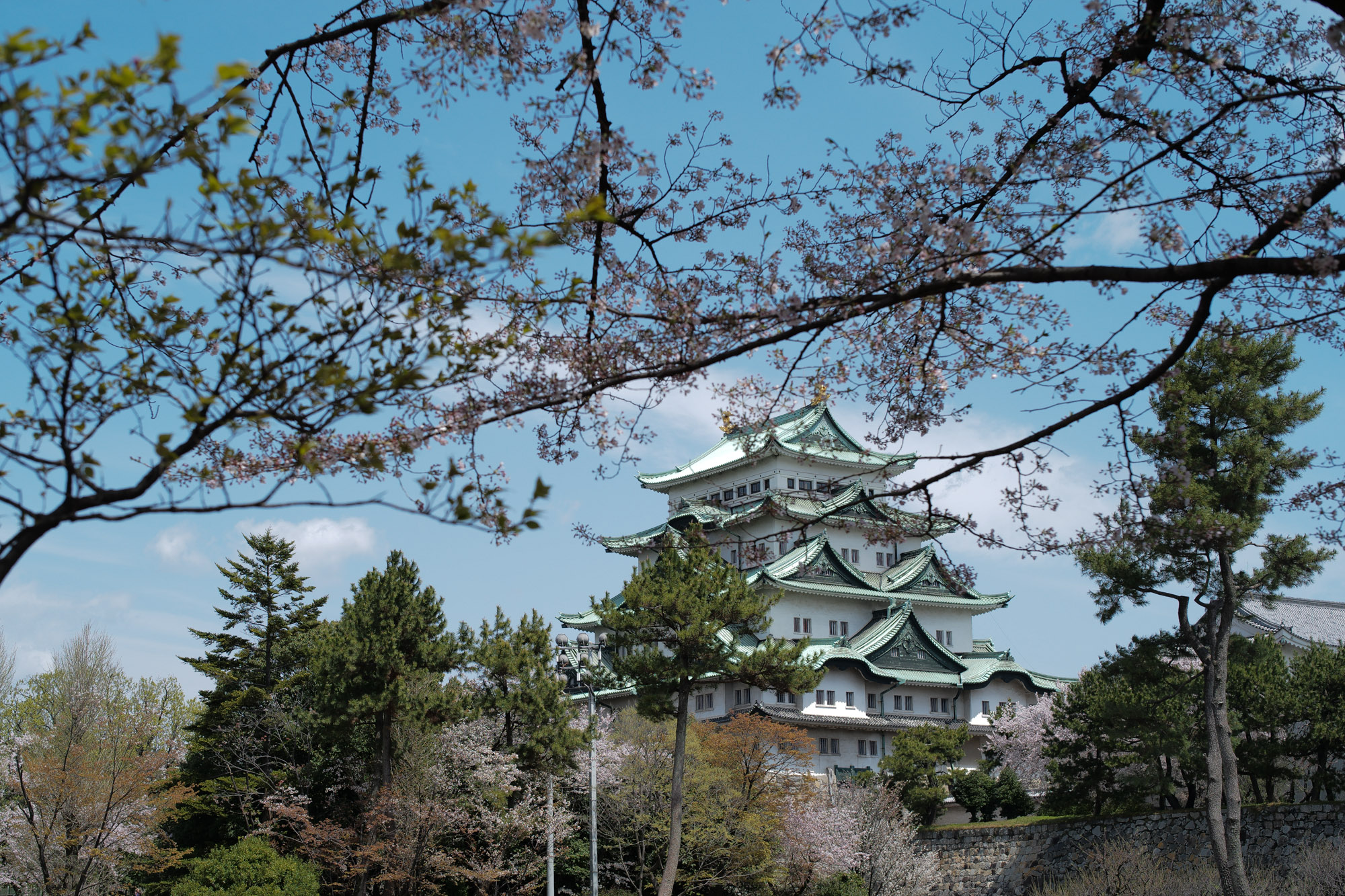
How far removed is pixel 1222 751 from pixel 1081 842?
321 inches

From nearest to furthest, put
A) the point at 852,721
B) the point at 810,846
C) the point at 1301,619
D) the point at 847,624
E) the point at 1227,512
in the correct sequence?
the point at 1227,512
the point at 810,846
the point at 852,721
the point at 847,624
the point at 1301,619

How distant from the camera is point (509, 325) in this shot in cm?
473

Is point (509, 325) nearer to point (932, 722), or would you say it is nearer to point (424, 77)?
point (424, 77)

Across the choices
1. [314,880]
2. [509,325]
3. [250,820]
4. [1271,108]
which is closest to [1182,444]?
[1271,108]

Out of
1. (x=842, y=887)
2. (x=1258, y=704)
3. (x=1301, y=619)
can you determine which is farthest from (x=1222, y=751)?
(x=1301, y=619)

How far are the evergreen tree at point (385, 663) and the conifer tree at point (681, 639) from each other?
13.8 ft

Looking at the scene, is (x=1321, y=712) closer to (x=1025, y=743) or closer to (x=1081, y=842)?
(x=1081, y=842)

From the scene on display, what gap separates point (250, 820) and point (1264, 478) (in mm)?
23770

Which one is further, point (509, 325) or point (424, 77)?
point (424, 77)

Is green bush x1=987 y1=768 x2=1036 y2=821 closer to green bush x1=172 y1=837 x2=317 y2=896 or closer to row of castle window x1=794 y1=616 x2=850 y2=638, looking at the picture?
row of castle window x1=794 y1=616 x2=850 y2=638

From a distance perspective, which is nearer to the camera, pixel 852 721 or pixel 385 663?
pixel 385 663

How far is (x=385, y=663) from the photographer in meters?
21.7

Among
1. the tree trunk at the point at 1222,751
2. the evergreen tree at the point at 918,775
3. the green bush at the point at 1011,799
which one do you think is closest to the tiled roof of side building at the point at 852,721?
the evergreen tree at the point at 918,775

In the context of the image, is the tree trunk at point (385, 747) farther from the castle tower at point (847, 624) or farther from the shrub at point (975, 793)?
the shrub at point (975, 793)
